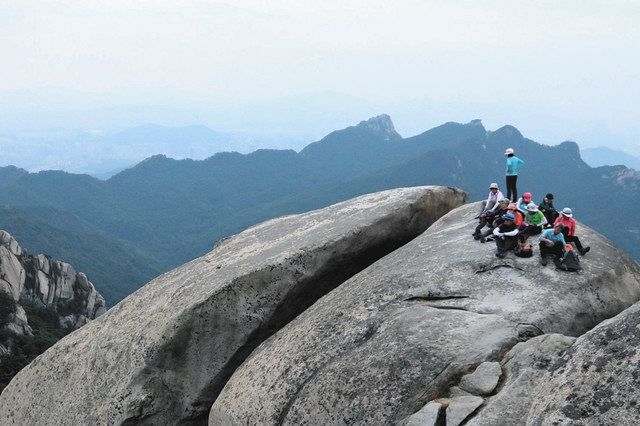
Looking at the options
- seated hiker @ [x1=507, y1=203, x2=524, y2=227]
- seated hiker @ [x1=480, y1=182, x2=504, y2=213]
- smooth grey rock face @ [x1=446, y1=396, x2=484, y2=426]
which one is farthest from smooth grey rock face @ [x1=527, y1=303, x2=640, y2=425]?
seated hiker @ [x1=480, y1=182, x2=504, y2=213]

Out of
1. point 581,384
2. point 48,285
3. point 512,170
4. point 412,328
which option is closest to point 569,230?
point 412,328

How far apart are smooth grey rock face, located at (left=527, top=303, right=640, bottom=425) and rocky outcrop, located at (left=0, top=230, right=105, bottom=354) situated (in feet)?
184

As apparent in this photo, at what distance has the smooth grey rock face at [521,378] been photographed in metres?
8.74

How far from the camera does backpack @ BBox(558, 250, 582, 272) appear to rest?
11.8 m

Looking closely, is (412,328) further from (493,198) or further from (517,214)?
(493,198)

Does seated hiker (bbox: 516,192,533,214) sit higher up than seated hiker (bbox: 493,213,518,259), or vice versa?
seated hiker (bbox: 516,192,533,214)

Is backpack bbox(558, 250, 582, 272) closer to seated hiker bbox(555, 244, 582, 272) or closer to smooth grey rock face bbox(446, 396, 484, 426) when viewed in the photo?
seated hiker bbox(555, 244, 582, 272)

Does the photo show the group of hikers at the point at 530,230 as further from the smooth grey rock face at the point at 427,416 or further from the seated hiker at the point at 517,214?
the smooth grey rock face at the point at 427,416

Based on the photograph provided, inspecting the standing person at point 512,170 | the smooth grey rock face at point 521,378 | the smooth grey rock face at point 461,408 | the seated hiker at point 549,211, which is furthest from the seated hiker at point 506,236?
the standing person at point 512,170

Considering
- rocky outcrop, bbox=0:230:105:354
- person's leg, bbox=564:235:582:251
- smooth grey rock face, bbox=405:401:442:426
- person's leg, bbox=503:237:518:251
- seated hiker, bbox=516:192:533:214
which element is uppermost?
seated hiker, bbox=516:192:533:214

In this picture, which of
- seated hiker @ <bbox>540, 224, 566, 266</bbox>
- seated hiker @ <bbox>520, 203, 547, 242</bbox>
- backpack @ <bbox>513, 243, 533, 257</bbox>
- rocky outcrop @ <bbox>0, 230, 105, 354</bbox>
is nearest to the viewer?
seated hiker @ <bbox>540, 224, 566, 266</bbox>

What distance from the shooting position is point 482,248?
12703 mm

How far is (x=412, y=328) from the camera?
35.2 ft

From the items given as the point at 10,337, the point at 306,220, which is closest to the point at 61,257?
the point at 10,337
